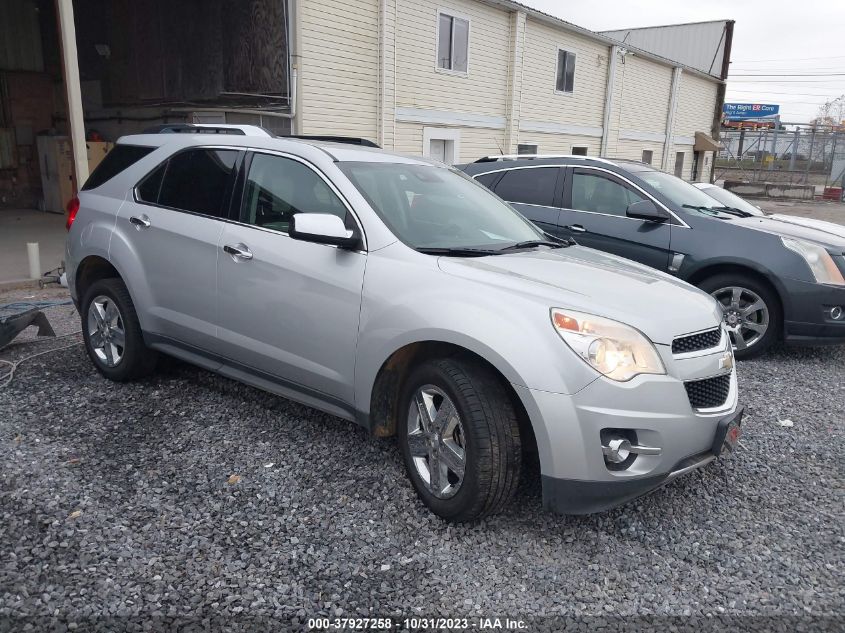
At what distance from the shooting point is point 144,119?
14.8 m

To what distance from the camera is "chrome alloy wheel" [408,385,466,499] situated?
312 cm

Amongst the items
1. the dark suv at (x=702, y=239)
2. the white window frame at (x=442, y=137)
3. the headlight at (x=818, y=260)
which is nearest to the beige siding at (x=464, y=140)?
the white window frame at (x=442, y=137)

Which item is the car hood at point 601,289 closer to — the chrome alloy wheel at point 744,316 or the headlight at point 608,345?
the headlight at point 608,345

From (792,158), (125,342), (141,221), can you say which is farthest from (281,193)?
(792,158)

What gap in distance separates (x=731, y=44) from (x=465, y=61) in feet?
60.3

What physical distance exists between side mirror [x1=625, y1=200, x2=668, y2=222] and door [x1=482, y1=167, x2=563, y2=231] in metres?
0.88

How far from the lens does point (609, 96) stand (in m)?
21.2

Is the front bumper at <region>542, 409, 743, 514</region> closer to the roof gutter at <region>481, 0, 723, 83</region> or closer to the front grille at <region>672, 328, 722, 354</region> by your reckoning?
the front grille at <region>672, 328, 722, 354</region>

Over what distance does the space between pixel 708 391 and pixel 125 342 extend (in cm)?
366

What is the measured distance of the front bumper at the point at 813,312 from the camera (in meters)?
5.68

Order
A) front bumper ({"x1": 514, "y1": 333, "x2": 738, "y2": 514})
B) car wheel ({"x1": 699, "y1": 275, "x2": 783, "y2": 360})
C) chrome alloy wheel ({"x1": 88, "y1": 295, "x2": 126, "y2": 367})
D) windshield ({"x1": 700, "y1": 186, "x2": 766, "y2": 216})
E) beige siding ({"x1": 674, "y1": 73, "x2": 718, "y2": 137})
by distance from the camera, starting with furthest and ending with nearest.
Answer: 1. beige siding ({"x1": 674, "y1": 73, "x2": 718, "y2": 137})
2. windshield ({"x1": 700, "y1": 186, "x2": 766, "y2": 216})
3. car wheel ({"x1": 699, "y1": 275, "x2": 783, "y2": 360})
4. chrome alloy wheel ({"x1": 88, "y1": 295, "x2": 126, "y2": 367})
5. front bumper ({"x1": 514, "y1": 333, "x2": 738, "y2": 514})

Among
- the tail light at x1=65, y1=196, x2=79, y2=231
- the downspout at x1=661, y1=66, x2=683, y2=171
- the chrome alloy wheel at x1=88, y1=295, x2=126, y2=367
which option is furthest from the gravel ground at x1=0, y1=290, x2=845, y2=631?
the downspout at x1=661, y1=66, x2=683, y2=171

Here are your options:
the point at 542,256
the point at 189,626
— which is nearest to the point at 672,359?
the point at 542,256

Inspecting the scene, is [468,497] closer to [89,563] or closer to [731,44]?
[89,563]
